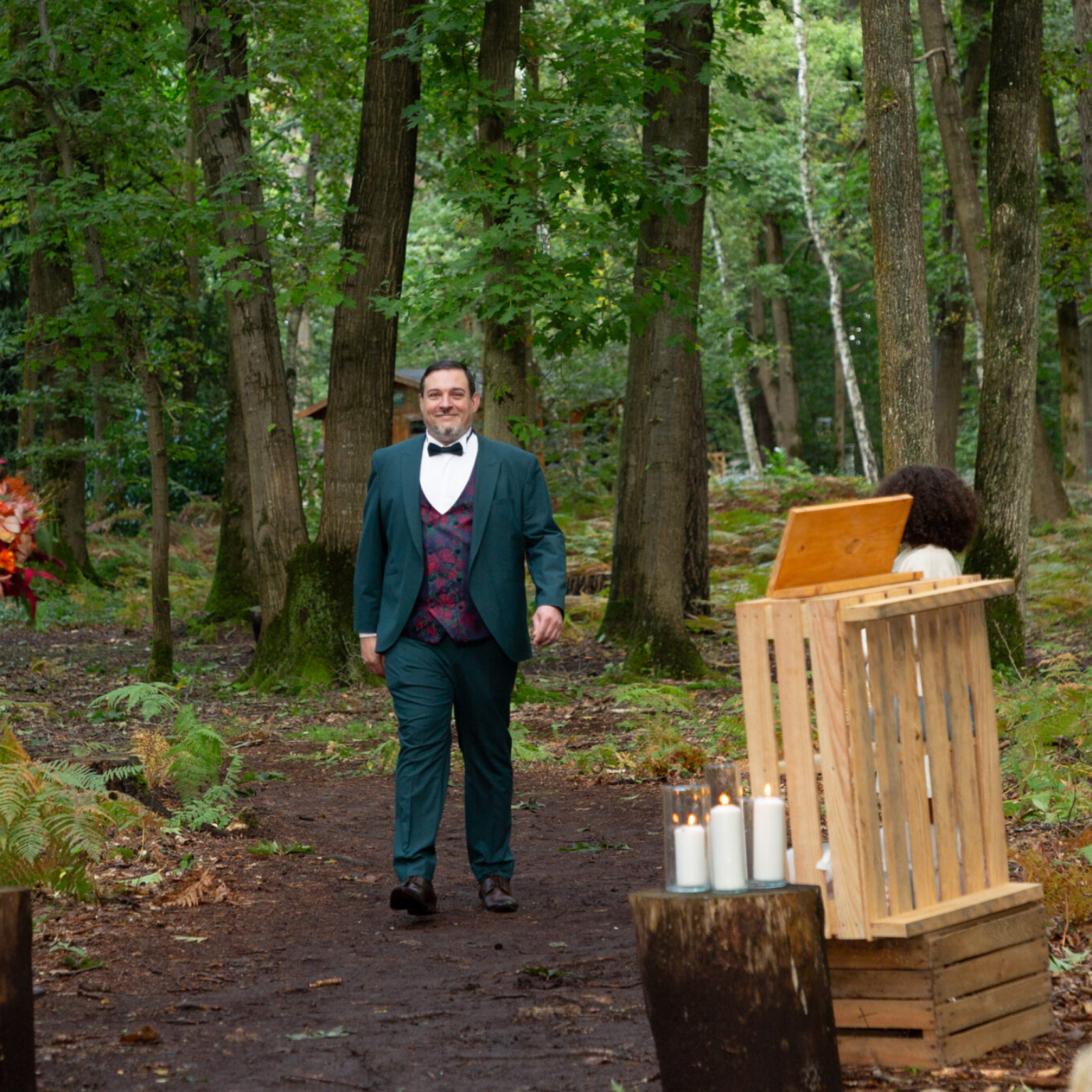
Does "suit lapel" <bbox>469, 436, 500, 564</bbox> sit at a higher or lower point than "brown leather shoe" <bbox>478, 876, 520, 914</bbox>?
higher

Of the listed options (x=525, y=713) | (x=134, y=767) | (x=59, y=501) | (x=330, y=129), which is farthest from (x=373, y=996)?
(x=59, y=501)

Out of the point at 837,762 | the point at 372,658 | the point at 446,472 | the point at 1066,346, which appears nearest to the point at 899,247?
the point at 446,472

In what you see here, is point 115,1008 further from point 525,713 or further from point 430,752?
point 525,713

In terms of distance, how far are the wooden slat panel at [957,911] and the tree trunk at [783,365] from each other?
31.7 metres

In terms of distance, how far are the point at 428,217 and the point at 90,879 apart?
37.1 meters

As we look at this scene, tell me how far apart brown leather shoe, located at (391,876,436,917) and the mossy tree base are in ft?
21.7

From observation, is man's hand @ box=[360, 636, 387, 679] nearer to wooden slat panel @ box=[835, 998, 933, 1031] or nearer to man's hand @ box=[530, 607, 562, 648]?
man's hand @ box=[530, 607, 562, 648]

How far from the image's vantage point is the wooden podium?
3473 mm

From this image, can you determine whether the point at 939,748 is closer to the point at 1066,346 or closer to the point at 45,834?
the point at 45,834

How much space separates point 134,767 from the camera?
22.3 feet

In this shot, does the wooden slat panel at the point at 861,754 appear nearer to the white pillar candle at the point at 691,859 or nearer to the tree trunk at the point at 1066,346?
the white pillar candle at the point at 691,859

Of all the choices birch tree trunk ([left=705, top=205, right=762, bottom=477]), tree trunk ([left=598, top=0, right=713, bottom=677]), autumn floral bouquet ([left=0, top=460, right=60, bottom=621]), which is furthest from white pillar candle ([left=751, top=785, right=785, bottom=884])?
birch tree trunk ([left=705, top=205, right=762, bottom=477])

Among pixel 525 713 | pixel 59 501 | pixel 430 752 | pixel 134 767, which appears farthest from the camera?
pixel 59 501

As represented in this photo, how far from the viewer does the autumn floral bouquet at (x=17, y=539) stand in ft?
15.8
